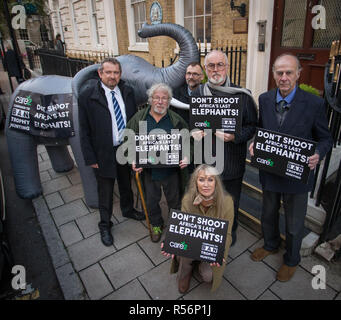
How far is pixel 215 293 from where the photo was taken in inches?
101

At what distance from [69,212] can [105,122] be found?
5.75ft

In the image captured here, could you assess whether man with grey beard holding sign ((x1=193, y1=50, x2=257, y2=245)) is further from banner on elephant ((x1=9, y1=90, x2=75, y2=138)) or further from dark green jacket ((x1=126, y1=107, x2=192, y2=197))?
banner on elephant ((x1=9, y1=90, x2=75, y2=138))

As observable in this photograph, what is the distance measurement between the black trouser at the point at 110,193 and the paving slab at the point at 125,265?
0.43 m

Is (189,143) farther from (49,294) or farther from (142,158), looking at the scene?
(49,294)

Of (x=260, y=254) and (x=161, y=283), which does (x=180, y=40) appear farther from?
(x=161, y=283)

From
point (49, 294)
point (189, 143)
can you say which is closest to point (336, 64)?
point (189, 143)

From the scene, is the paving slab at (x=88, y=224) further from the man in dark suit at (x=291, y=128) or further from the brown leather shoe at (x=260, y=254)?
the man in dark suit at (x=291, y=128)

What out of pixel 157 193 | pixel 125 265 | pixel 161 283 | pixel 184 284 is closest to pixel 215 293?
pixel 184 284

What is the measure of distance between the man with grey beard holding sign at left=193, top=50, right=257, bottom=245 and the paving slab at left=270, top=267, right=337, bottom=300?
3.47 feet

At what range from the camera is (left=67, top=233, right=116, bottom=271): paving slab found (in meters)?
3.04

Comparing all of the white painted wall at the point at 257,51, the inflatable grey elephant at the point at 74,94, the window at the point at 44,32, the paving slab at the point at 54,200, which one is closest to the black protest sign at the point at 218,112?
the inflatable grey elephant at the point at 74,94

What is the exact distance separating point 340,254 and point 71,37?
18203 millimetres

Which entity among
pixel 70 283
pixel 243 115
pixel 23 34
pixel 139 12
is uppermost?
pixel 23 34

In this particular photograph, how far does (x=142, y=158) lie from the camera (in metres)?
2.82
